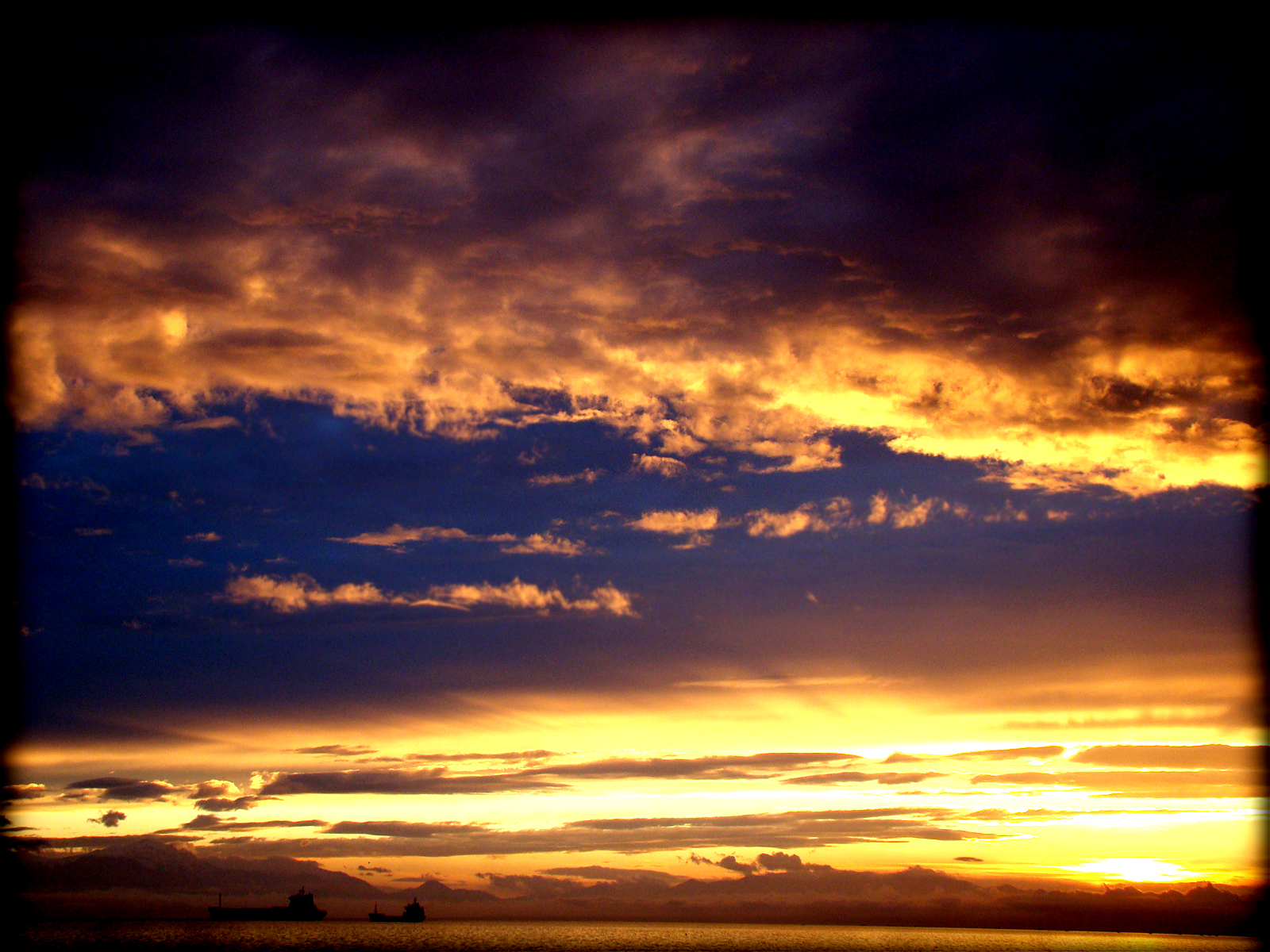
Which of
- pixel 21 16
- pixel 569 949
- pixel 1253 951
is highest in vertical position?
pixel 21 16

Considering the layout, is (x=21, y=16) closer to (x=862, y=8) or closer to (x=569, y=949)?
(x=862, y=8)

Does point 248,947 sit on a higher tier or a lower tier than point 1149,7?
lower

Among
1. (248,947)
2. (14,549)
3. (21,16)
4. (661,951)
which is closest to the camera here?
(21,16)

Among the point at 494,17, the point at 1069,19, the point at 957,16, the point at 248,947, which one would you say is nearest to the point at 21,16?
the point at 494,17

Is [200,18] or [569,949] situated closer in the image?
[200,18]

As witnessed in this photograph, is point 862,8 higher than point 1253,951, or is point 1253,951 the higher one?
point 862,8

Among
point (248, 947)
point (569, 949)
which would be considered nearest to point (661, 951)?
point (569, 949)

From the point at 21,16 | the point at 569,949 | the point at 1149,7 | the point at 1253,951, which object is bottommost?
the point at 569,949

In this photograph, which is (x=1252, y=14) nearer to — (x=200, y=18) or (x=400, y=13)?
(x=400, y=13)

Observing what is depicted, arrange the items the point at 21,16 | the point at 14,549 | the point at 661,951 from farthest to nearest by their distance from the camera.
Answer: the point at 661,951
the point at 14,549
the point at 21,16
